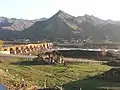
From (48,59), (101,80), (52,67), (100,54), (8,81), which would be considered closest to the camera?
(8,81)

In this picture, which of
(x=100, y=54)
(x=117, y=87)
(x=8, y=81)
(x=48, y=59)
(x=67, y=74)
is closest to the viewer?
(x=8, y=81)

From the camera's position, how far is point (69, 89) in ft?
200

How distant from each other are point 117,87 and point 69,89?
9.19 m

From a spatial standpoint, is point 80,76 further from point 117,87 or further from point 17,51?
point 17,51

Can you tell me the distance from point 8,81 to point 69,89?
1053 cm

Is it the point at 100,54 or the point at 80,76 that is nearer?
the point at 80,76

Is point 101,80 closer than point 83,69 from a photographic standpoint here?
Yes

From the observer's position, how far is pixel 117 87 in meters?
63.8

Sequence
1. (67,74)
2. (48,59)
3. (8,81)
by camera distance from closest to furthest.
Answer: (8,81) < (67,74) < (48,59)

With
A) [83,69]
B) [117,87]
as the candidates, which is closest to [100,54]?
[83,69]

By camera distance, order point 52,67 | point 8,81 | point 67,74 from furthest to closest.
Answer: point 52,67
point 67,74
point 8,81

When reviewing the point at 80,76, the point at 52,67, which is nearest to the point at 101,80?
the point at 80,76

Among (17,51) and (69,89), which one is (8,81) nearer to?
(69,89)

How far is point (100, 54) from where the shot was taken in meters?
136
